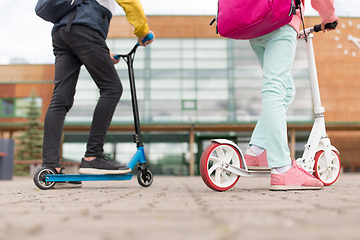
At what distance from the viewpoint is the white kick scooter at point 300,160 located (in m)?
2.46

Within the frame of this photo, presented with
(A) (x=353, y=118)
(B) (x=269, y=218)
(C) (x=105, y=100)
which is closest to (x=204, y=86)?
(A) (x=353, y=118)

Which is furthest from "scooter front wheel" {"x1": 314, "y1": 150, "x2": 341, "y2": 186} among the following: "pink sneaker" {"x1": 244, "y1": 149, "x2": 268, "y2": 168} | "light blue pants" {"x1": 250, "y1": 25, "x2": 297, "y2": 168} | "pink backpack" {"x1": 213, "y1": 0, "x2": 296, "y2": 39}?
"pink backpack" {"x1": 213, "y1": 0, "x2": 296, "y2": 39}

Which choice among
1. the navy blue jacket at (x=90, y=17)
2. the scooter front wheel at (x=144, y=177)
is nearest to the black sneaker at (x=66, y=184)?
the scooter front wheel at (x=144, y=177)

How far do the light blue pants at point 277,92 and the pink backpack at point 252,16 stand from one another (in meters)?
0.12

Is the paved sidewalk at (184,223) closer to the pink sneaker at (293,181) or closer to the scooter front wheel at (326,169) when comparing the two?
the pink sneaker at (293,181)

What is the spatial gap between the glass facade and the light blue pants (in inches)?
699

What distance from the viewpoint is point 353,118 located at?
22.8 m

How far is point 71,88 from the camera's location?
310 centimetres

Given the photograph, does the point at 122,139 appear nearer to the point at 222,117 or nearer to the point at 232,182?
the point at 222,117

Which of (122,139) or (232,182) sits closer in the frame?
(232,182)

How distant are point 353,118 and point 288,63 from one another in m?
23.4

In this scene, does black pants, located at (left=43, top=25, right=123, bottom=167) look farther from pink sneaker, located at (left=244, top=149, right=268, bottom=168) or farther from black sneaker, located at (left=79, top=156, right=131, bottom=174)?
pink sneaker, located at (left=244, top=149, right=268, bottom=168)

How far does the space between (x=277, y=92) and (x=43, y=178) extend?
215 centimetres

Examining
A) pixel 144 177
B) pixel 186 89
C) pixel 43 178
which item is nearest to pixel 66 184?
pixel 43 178
